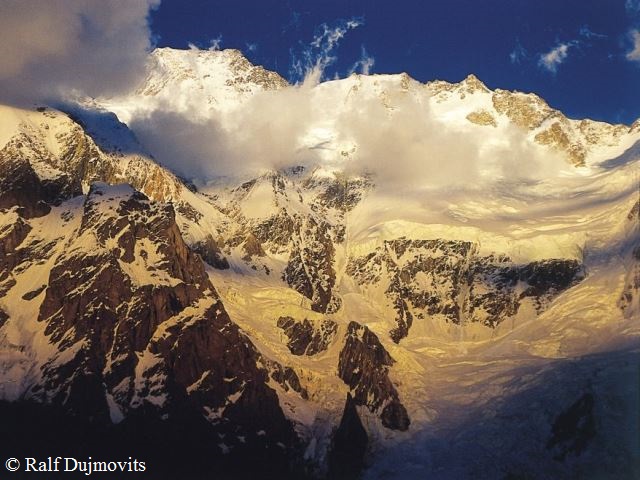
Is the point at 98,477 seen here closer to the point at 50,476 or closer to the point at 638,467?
the point at 50,476

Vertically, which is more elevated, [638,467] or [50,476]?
[50,476]

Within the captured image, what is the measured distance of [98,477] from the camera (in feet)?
654

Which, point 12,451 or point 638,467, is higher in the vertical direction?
point 12,451

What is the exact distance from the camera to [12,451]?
647 feet

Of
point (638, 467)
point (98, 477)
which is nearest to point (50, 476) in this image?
point (98, 477)

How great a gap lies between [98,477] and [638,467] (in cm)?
10322

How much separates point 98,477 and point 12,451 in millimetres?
16974

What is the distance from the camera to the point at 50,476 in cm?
19288

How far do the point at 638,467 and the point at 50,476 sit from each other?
363 feet

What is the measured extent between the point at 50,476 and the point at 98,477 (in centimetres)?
1011

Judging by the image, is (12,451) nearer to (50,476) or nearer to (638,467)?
(50,476)

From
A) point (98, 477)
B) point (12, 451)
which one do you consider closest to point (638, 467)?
point (98, 477)

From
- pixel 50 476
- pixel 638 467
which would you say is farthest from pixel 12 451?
pixel 638 467

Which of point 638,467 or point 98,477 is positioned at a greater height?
point 98,477
